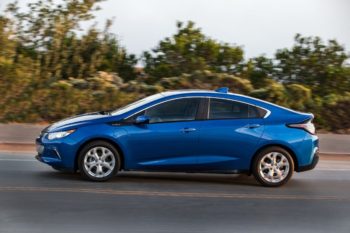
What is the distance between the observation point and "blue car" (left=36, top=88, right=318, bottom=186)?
10.2 m

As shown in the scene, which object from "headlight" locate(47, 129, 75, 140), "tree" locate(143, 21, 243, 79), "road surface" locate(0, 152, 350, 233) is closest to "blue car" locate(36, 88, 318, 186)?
"headlight" locate(47, 129, 75, 140)

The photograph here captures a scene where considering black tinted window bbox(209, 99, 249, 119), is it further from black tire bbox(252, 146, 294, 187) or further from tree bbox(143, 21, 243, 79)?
tree bbox(143, 21, 243, 79)

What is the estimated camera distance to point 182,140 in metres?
10.3

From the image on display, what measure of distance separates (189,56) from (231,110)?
950 cm

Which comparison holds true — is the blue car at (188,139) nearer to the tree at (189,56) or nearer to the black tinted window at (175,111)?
the black tinted window at (175,111)

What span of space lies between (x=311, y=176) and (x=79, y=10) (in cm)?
1055

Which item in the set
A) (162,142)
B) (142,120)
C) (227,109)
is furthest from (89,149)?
(227,109)

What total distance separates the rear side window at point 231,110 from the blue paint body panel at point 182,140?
0.25 ft

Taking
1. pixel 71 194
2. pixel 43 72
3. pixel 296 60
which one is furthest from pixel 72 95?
pixel 71 194

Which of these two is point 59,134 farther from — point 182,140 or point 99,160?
point 182,140

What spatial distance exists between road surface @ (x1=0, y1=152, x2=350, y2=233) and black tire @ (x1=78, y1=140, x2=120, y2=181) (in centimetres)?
15

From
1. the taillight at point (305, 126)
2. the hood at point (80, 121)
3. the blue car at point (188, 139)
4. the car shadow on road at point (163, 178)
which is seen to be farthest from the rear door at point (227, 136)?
the hood at point (80, 121)

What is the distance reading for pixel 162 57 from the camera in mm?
20234

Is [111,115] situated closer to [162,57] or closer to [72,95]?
[72,95]
